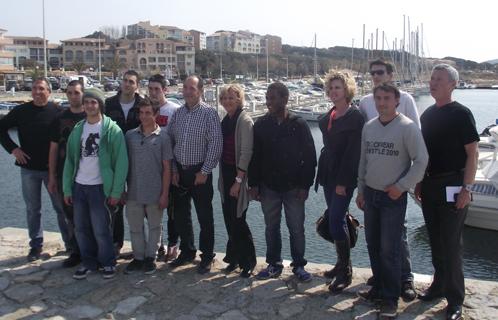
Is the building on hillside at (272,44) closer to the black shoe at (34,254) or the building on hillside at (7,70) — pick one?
the building on hillside at (7,70)

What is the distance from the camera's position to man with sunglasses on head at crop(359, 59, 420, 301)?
13.0 ft

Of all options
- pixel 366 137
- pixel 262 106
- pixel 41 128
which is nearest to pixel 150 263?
pixel 41 128

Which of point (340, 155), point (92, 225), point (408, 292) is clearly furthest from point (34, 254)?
point (408, 292)

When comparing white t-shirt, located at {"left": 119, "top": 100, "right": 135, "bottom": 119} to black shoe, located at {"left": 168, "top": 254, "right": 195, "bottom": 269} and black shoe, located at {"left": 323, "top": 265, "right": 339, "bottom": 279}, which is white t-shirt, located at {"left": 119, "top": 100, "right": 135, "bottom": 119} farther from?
black shoe, located at {"left": 323, "top": 265, "right": 339, "bottom": 279}

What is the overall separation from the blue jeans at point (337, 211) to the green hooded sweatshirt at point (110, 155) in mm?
1843

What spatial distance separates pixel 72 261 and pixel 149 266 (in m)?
0.85

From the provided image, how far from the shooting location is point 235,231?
4.58 m

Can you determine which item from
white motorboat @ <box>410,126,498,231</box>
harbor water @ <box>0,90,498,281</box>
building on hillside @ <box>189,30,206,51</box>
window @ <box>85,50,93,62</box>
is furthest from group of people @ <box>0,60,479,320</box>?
building on hillside @ <box>189,30,206,51</box>

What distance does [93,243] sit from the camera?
465 centimetres

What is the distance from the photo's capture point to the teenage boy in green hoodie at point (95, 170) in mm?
4387

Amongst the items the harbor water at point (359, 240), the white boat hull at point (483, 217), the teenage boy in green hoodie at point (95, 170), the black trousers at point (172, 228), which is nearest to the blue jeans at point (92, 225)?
the teenage boy in green hoodie at point (95, 170)

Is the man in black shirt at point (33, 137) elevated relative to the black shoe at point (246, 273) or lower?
→ elevated

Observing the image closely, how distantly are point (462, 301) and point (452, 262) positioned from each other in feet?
1.04

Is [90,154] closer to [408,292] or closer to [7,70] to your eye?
[408,292]
